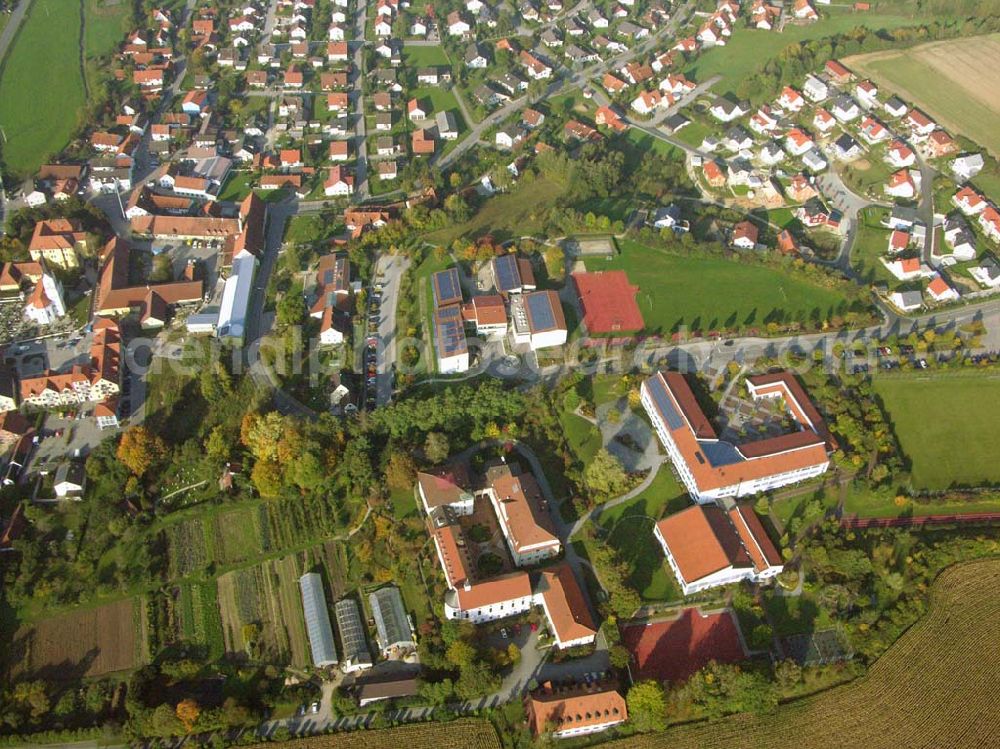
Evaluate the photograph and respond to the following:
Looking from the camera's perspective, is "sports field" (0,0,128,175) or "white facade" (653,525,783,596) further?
"sports field" (0,0,128,175)

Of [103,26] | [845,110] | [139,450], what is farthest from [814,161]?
[103,26]

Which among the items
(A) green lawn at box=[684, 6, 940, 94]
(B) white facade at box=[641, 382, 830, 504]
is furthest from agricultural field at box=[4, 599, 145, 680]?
(A) green lawn at box=[684, 6, 940, 94]

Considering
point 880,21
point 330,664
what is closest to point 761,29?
point 880,21

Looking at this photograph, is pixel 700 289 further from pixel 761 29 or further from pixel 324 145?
pixel 761 29

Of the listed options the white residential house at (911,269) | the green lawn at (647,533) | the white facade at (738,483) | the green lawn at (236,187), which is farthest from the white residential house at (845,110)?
the green lawn at (236,187)

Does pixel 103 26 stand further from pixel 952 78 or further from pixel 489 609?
pixel 952 78

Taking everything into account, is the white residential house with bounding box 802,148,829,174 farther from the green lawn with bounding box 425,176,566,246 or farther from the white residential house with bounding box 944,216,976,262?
the green lawn with bounding box 425,176,566,246
